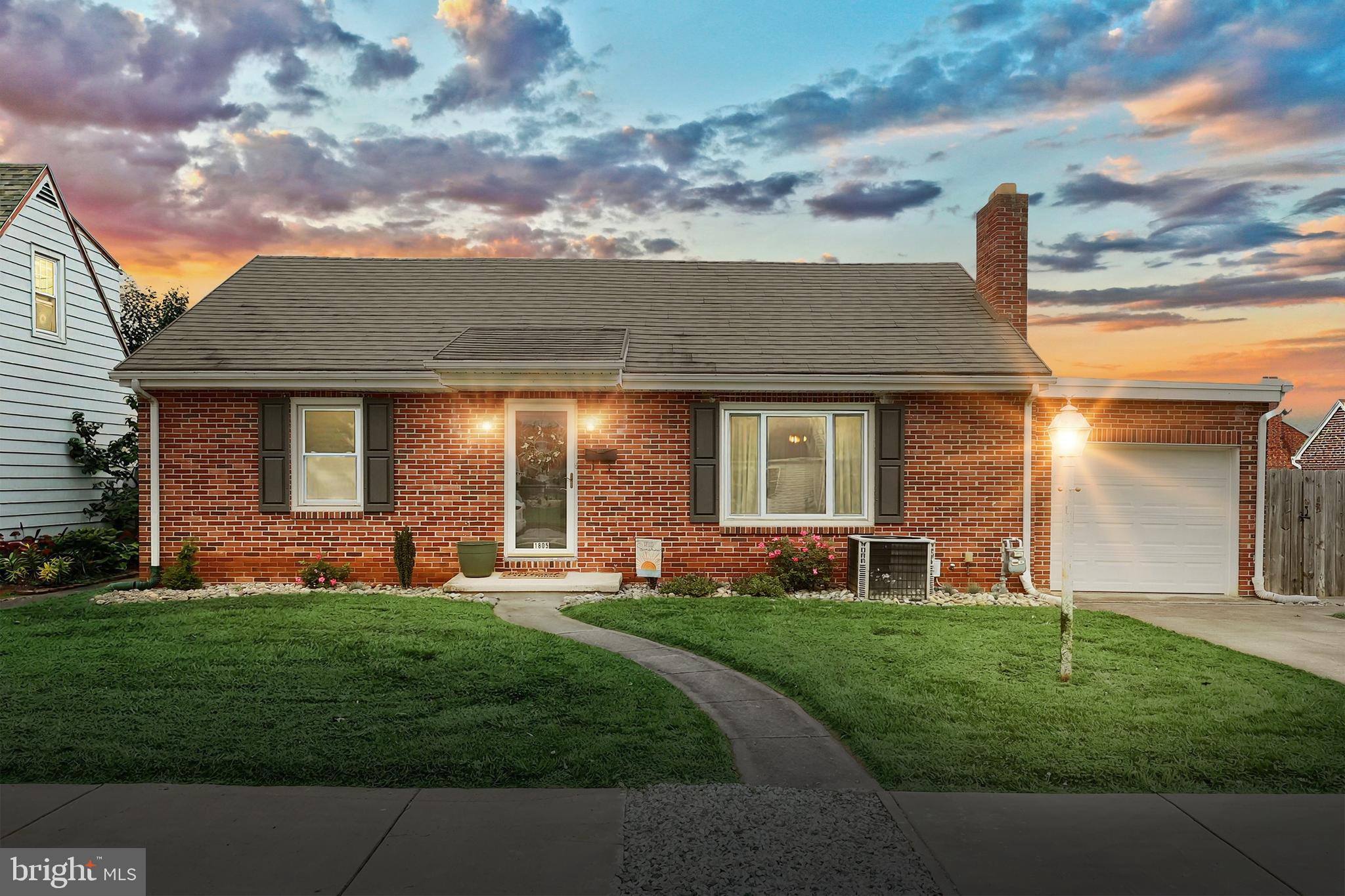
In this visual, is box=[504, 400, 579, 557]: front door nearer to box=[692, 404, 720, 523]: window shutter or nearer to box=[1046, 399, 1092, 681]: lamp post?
box=[692, 404, 720, 523]: window shutter

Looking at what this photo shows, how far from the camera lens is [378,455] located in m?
10.7

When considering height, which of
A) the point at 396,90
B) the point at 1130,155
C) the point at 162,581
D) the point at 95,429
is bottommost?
the point at 162,581

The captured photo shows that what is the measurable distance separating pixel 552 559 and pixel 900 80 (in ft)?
30.2

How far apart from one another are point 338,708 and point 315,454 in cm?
667

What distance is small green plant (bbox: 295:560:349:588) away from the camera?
34.5ft

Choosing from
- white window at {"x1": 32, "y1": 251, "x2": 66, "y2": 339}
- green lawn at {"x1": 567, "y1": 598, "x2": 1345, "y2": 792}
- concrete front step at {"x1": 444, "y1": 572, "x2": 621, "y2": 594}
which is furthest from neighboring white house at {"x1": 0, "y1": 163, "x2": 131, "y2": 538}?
green lawn at {"x1": 567, "y1": 598, "x2": 1345, "y2": 792}

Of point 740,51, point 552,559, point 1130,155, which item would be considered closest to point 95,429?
point 552,559

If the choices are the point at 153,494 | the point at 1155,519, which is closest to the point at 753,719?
the point at 1155,519

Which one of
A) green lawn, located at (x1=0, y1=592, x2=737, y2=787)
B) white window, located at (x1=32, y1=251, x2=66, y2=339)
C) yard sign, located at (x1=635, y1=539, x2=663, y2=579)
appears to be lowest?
green lawn, located at (x1=0, y1=592, x2=737, y2=787)

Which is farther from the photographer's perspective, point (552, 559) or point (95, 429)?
point (95, 429)

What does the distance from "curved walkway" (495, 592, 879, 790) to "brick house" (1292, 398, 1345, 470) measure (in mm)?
37736

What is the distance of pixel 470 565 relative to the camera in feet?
34.2

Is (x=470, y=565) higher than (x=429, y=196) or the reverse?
the reverse

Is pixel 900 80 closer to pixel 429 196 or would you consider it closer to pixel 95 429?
pixel 429 196
